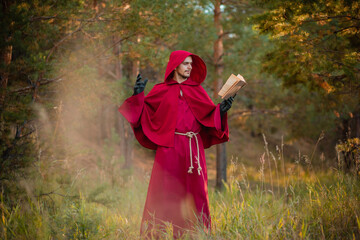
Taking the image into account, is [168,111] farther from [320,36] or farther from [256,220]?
[320,36]

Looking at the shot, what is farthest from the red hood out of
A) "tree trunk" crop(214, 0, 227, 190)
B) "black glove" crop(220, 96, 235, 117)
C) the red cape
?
"tree trunk" crop(214, 0, 227, 190)

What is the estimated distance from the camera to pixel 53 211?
472 centimetres

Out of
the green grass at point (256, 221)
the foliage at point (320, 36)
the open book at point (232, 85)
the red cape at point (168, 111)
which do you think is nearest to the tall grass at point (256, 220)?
the green grass at point (256, 221)

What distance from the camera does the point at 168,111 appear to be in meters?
3.83

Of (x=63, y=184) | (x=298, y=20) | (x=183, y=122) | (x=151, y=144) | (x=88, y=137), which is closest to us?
(x=183, y=122)

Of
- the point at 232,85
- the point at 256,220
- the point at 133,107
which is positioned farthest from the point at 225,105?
the point at 256,220

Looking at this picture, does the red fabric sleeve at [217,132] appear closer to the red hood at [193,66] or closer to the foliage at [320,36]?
the red hood at [193,66]

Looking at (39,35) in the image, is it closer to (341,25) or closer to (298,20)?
(298,20)

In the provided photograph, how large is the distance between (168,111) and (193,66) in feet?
2.51

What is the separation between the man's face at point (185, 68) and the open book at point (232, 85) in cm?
58

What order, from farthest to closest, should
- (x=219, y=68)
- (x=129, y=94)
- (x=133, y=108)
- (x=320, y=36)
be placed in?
(x=219, y=68)
(x=129, y=94)
(x=320, y=36)
(x=133, y=108)

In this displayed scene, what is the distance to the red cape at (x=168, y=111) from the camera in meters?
3.77

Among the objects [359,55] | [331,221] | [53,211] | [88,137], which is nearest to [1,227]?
[53,211]

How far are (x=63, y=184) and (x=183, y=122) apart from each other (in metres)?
2.49
